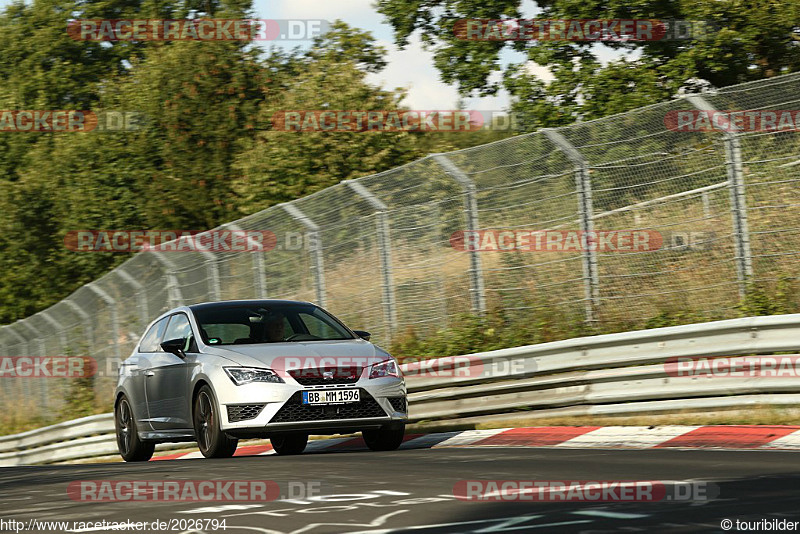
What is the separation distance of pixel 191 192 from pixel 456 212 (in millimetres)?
25430

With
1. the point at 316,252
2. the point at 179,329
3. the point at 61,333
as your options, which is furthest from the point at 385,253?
the point at 61,333

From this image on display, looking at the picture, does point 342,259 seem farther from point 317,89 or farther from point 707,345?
point 317,89

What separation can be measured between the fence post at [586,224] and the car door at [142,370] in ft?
14.4

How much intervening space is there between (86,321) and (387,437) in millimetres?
13753

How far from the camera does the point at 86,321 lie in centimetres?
2428

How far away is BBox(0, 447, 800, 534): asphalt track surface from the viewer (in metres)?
5.87

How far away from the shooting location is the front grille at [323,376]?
36.1ft

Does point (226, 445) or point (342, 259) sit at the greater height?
point (342, 259)

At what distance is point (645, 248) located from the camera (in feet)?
43.5

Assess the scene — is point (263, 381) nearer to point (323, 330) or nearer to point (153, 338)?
point (323, 330)

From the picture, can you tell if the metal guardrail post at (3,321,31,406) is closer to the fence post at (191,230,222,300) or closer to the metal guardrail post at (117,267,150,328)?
the metal guardrail post at (117,267,150,328)

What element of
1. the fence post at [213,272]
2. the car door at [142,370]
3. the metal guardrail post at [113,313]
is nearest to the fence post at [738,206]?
the car door at [142,370]

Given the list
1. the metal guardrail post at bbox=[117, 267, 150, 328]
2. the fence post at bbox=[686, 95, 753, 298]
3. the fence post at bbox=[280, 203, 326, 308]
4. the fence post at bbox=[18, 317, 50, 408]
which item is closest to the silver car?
the fence post at bbox=[686, 95, 753, 298]

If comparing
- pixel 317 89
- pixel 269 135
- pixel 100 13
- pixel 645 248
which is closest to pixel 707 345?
pixel 645 248
